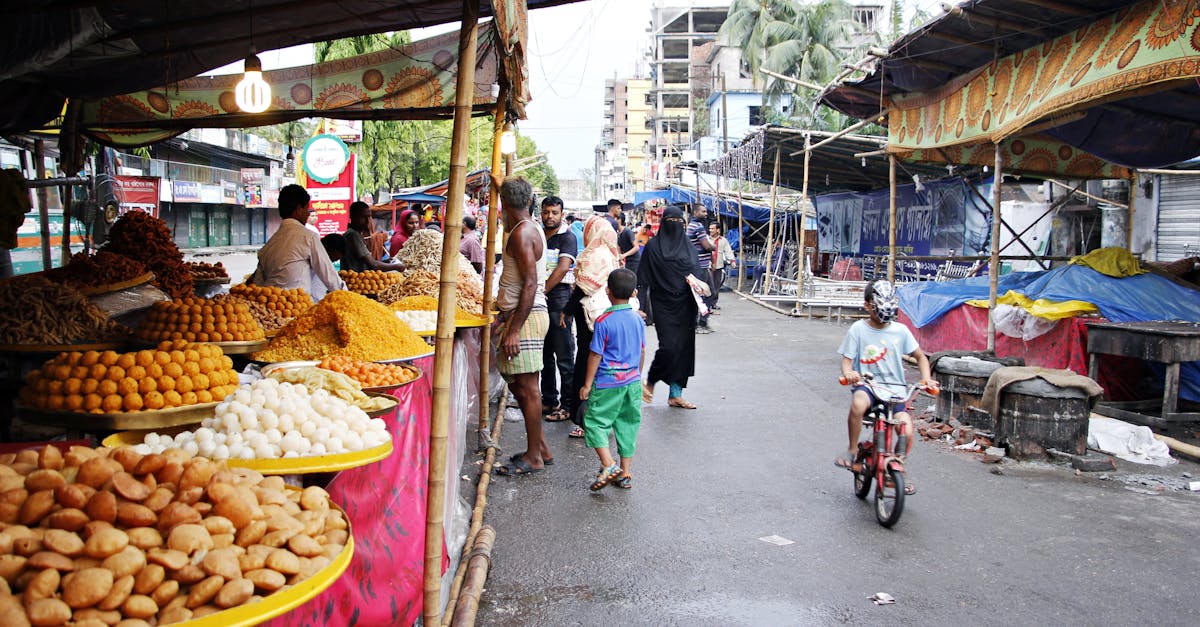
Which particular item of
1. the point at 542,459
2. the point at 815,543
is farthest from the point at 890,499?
the point at 542,459

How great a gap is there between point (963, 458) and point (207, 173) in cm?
4461

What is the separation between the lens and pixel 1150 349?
744 centimetres

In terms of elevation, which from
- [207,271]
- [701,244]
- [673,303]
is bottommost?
[673,303]

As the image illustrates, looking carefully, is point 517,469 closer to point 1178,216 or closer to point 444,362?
point 444,362

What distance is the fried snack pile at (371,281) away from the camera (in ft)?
25.4

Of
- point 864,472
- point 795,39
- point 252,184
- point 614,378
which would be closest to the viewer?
point 864,472

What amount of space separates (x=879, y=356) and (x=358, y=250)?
6548 mm

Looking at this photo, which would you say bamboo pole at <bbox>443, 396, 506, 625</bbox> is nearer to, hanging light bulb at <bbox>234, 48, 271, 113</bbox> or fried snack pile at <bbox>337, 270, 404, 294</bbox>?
fried snack pile at <bbox>337, 270, 404, 294</bbox>

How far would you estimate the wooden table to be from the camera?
7.26m

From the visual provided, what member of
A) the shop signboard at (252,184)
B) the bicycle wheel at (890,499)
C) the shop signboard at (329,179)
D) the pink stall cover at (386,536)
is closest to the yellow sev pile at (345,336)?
the pink stall cover at (386,536)

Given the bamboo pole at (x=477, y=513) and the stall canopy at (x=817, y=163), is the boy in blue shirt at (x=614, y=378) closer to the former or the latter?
the bamboo pole at (x=477, y=513)

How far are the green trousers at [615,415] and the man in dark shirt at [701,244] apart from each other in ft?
17.7

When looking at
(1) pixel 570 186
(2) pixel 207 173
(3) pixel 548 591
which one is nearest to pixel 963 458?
(3) pixel 548 591

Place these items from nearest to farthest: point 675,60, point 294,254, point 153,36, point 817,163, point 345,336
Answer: point 345,336, point 153,36, point 294,254, point 817,163, point 675,60
